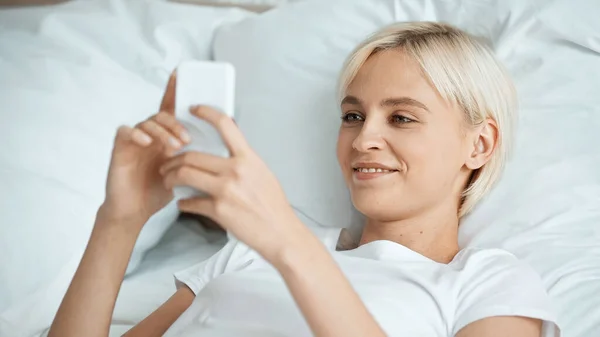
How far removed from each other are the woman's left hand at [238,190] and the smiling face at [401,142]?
0.38 meters

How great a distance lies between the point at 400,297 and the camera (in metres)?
0.97

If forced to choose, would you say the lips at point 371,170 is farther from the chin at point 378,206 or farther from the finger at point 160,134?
the finger at point 160,134

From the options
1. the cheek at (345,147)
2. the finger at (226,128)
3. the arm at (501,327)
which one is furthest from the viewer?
the cheek at (345,147)

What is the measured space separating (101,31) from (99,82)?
0.53 ft

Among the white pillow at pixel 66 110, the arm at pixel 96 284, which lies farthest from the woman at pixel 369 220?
the white pillow at pixel 66 110

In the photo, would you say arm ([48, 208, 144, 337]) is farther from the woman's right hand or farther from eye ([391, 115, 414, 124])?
eye ([391, 115, 414, 124])

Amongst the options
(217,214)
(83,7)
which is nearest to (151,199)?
(217,214)

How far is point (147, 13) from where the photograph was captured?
5.35 feet

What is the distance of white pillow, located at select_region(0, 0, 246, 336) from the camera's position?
47.9 inches

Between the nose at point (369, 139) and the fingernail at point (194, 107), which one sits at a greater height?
the fingernail at point (194, 107)

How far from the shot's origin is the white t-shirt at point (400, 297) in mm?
932

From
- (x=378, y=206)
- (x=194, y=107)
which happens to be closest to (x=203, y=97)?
(x=194, y=107)

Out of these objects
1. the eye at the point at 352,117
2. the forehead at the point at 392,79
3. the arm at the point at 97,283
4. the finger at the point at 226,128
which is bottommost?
the arm at the point at 97,283

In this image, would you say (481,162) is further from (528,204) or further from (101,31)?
(101,31)
